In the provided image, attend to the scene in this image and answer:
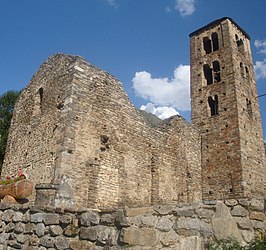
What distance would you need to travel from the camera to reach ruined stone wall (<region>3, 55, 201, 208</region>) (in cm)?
1067

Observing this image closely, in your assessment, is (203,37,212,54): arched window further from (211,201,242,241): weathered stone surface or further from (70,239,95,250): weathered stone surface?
(70,239,95,250): weathered stone surface

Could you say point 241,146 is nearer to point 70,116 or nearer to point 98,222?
point 70,116

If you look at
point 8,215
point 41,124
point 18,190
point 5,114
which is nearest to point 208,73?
point 41,124

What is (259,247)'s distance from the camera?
161 inches

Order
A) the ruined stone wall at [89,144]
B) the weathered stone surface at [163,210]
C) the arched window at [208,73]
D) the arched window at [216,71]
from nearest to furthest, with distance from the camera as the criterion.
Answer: the weathered stone surface at [163,210] → the ruined stone wall at [89,144] → the arched window at [216,71] → the arched window at [208,73]

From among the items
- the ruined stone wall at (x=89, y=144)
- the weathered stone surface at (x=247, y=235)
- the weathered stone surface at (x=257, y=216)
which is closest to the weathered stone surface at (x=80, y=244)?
the weathered stone surface at (x=247, y=235)

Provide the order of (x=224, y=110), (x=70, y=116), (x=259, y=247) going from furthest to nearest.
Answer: (x=224, y=110) < (x=70, y=116) < (x=259, y=247)

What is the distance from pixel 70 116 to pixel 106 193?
9.69ft

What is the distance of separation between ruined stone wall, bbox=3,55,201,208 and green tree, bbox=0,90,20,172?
2979mm

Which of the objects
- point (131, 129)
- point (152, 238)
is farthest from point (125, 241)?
point (131, 129)

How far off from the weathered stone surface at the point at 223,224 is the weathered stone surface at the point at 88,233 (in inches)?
63.6

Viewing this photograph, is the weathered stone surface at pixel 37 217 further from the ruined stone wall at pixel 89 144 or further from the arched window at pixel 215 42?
the arched window at pixel 215 42

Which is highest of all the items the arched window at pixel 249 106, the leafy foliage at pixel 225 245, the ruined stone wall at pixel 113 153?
the arched window at pixel 249 106

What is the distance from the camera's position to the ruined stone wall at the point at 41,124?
36.3ft
